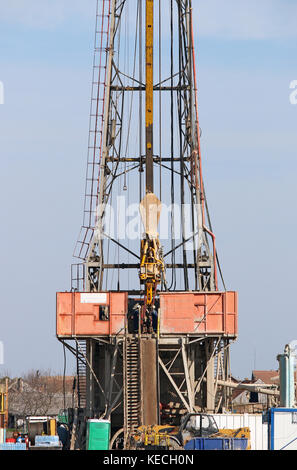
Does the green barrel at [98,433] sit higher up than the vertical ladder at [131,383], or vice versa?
the vertical ladder at [131,383]

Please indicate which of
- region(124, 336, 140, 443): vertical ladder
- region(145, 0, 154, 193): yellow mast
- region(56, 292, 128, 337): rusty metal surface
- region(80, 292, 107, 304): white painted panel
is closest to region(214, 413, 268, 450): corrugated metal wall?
region(124, 336, 140, 443): vertical ladder

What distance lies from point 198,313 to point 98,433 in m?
8.92

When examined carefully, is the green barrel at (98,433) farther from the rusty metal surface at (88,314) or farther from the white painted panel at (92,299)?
the white painted panel at (92,299)

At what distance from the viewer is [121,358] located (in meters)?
56.2

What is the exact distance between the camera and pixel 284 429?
45.8 m

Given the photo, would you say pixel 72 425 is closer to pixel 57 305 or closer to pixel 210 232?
pixel 57 305

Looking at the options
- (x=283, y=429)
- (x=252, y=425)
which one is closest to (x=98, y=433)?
(x=252, y=425)

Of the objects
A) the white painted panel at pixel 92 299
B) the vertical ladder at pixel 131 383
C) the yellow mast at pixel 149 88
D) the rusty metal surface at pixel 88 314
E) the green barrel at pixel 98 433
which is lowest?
the green barrel at pixel 98 433

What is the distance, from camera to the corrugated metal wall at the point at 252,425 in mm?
46116

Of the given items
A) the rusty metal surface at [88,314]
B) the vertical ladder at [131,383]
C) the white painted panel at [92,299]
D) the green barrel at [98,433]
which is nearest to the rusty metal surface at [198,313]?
the vertical ladder at [131,383]

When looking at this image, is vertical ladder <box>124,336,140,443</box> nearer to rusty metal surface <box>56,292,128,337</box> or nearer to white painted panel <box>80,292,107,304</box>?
rusty metal surface <box>56,292,128,337</box>

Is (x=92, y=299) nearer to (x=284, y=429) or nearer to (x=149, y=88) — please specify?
(x=149, y=88)
